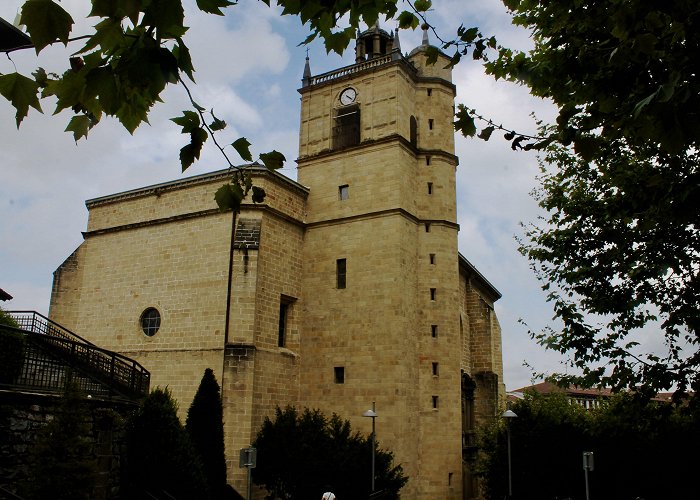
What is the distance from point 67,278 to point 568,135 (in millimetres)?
26763

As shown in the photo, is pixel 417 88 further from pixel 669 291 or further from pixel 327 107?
pixel 669 291

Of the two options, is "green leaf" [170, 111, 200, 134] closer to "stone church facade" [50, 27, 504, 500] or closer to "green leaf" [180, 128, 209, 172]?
"green leaf" [180, 128, 209, 172]

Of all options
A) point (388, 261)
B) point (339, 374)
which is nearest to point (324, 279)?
point (388, 261)

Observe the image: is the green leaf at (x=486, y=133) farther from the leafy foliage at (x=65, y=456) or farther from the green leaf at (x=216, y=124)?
the leafy foliage at (x=65, y=456)

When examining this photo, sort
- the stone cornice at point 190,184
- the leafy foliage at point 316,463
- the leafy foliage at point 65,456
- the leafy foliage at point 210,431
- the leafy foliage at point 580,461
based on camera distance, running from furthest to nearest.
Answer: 1. the stone cornice at point 190,184
2. the leafy foliage at point 580,461
3. the leafy foliage at point 316,463
4. the leafy foliage at point 210,431
5. the leafy foliage at point 65,456

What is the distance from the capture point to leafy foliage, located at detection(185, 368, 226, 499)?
18250 mm

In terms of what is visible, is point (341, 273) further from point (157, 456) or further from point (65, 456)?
point (65, 456)

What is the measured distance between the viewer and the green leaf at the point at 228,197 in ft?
14.4

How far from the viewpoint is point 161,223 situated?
26016 millimetres

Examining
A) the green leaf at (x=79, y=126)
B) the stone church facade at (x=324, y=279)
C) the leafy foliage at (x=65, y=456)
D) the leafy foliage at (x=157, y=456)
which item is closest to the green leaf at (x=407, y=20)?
the green leaf at (x=79, y=126)

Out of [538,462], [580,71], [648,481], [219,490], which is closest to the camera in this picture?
[580,71]

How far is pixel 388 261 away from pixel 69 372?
584 inches

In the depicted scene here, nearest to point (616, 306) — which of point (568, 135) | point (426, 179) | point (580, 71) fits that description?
point (580, 71)

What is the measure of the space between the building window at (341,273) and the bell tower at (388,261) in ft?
0.17
